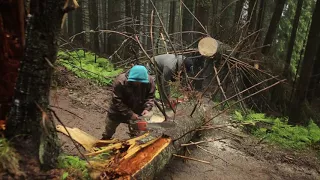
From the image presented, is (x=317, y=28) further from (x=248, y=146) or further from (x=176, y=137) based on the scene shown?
(x=176, y=137)

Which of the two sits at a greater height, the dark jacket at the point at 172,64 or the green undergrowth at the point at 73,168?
the dark jacket at the point at 172,64

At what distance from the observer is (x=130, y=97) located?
5316 millimetres

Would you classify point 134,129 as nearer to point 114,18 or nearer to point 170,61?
point 170,61

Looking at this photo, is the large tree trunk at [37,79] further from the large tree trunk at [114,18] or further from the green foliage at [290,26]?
the green foliage at [290,26]

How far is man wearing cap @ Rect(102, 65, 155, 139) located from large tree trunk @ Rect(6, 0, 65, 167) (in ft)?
7.77

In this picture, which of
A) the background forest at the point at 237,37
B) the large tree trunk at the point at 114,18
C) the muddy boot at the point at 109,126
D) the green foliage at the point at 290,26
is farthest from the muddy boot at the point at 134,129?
the green foliage at the point at 290,26

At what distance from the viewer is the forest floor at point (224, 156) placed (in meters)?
5.11

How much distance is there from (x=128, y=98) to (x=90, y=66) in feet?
17.5

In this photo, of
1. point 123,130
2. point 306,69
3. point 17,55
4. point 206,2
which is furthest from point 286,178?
point 206,2

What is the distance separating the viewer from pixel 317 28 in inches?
332

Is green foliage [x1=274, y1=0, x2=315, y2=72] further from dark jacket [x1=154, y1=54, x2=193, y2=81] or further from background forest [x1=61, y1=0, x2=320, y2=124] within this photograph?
dark jacket [x1=154, y1=54, x2=193, y2=81]

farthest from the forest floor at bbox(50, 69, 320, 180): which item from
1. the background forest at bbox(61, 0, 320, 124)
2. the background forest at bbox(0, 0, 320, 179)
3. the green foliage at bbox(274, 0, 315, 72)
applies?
the green foliage at bbox(274, 0, 315, 72)

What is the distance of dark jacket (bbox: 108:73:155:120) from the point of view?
5.14m

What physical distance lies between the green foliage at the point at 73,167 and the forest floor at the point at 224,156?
119 centimetres
